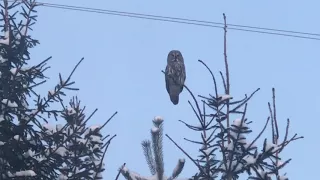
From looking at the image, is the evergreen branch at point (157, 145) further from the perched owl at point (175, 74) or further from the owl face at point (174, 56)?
the owl face at point (174, 56)

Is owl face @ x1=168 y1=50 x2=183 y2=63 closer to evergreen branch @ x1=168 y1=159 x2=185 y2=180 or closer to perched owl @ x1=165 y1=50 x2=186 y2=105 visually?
perched owl @ x1=165 y1=50 x2=186 y2=105

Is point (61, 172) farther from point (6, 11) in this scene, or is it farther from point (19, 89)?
point (6, 11)

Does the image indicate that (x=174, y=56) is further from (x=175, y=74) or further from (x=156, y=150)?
(x=156, y=150)

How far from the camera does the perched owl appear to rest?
716 centimetres

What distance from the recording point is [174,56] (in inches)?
316

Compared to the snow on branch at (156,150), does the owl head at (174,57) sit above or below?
above

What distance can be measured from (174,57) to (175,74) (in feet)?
1.51

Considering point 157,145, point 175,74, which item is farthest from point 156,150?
point 175,74

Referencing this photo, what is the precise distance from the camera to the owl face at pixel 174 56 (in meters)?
7.86

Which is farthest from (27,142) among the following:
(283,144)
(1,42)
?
(283,144)

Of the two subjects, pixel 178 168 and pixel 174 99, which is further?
pixel 174 99

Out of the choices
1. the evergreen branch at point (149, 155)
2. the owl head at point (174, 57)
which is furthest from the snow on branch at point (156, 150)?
the owl head at point (174, 57)

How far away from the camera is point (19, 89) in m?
5.71

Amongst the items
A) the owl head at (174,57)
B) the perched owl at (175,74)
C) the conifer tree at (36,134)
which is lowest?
the conifer tree at (36,134)
